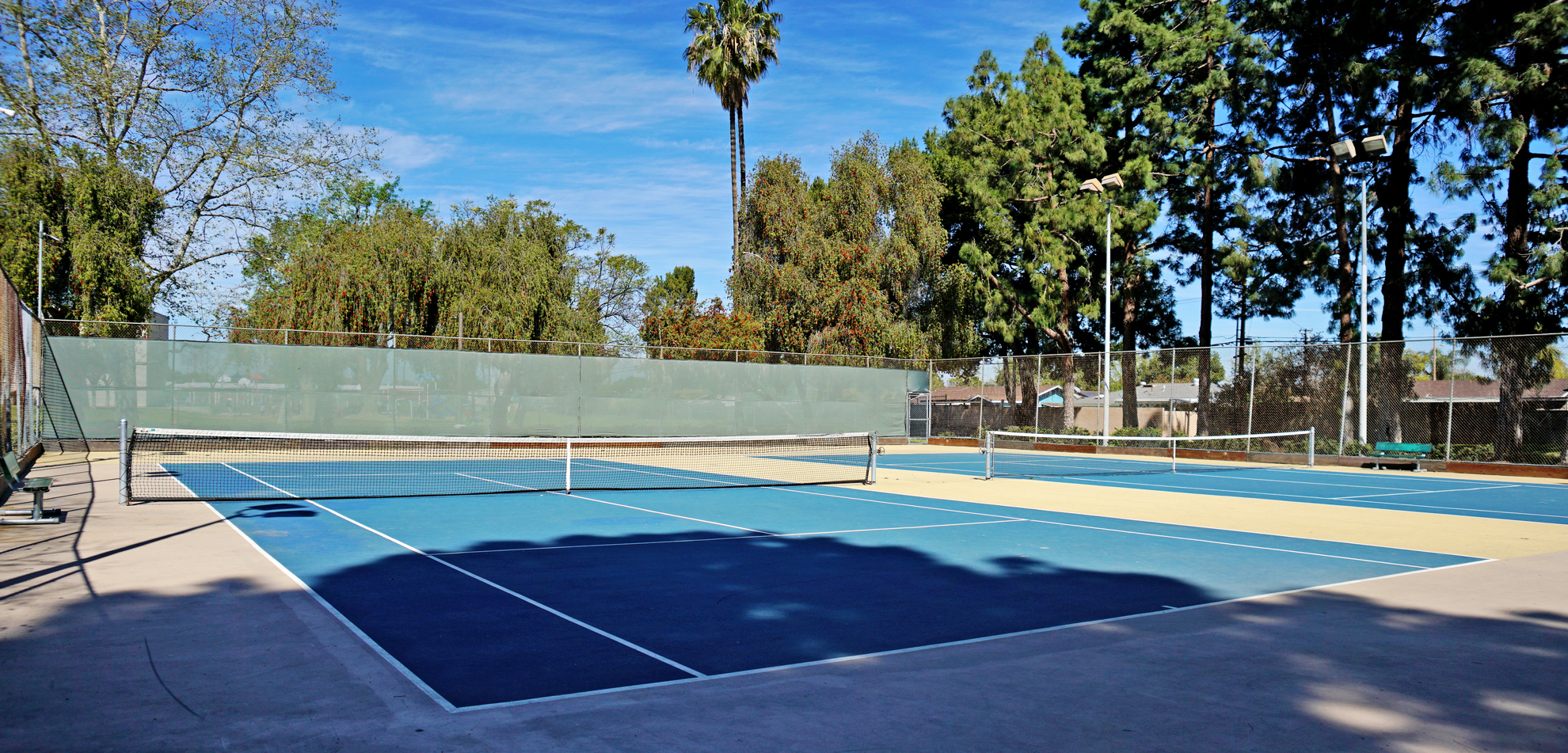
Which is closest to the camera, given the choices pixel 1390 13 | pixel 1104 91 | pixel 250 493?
pixel 250 493

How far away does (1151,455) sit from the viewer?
90.8 ft

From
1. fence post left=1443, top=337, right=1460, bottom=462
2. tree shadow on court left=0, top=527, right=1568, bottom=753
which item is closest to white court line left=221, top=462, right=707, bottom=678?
tree shadow on court left=0, top=527, right=1568, bottom=753

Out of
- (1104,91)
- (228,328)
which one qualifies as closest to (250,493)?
(228,328)

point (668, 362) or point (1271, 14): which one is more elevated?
point (1271, 14)

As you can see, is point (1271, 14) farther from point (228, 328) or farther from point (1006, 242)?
point (228, 328)

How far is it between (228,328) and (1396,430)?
27673mm

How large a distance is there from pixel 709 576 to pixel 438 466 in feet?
47.1

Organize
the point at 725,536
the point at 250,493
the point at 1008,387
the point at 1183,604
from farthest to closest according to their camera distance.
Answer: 1. the point at 1008,387
2. the point at 250,493
3. the point at 725,536
4. the point at 1183,604

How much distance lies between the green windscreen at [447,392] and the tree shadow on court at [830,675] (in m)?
18.6

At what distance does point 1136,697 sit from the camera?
4.52 m

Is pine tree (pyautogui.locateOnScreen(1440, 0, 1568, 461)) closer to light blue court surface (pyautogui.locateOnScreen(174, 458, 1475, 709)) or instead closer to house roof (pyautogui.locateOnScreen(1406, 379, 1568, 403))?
house roof (pyautogui.locateOnScreen(1406, 379, 1568, 403))

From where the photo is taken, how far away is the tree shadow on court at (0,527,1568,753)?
12.9 feet

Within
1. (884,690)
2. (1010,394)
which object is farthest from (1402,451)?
(884,690)

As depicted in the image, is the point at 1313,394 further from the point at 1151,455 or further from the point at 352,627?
the point at 352,627
